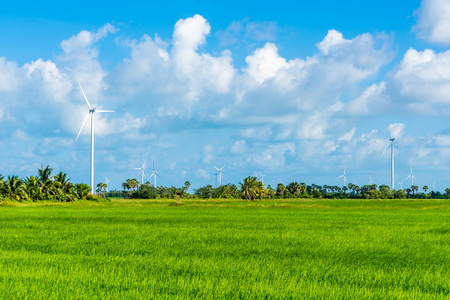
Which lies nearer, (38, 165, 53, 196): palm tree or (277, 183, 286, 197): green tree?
(38, 165, 53, 196): palm tree

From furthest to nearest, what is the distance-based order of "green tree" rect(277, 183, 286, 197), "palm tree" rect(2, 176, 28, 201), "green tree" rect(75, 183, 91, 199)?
1. "green tree" rect(277, 183, 286, 197)
2. "green tree" rect(75, 183, 91, 199)
3. "palm tree" rect(2, 176, 28, 201)

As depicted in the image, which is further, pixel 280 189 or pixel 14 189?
pixel 280 189

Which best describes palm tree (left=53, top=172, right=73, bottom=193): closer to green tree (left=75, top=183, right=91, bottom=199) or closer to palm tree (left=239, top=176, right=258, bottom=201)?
green tree (left=75, top=183, right=91, bottom=199)

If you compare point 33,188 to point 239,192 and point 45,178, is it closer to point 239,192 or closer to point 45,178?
point 45,178

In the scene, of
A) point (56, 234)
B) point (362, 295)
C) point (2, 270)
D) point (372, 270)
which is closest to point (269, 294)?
point (362, 295)

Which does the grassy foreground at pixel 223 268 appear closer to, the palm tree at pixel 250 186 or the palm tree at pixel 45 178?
the palm tree at pixel 45 178

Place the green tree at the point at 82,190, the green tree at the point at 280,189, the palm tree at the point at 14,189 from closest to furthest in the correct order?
the palm tree at the point at 14,189
the green tree at the point at 82,190
the green tree at the point at 280,189

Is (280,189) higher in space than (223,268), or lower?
lower

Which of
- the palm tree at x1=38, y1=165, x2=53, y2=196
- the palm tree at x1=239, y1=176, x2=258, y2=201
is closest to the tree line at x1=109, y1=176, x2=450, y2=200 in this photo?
the palm tree at x1=239, y1=176, x2=258, y2=201

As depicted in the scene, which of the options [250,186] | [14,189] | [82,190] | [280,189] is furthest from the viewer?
[280,189]

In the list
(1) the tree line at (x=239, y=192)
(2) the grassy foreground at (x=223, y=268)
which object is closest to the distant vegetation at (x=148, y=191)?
(1) the tree line at (x=239, y=192)

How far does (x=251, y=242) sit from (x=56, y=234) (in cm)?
941

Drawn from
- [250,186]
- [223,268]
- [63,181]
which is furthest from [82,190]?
[223,268]

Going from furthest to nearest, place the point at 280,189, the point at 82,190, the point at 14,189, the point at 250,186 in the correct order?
the point at 280,189 → the point at 250,186 → the point at 82,190 → the point at 14,189
